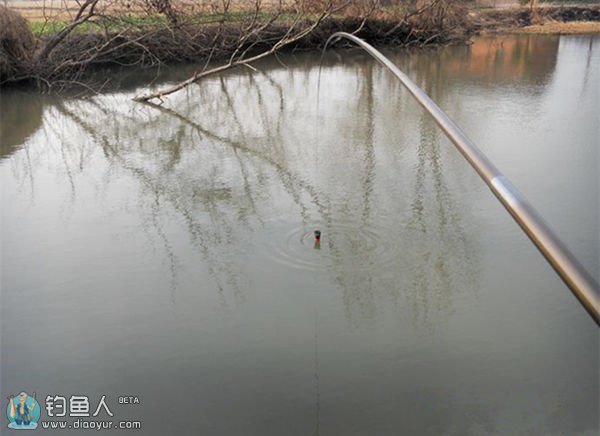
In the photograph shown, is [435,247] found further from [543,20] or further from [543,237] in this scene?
[543,20]

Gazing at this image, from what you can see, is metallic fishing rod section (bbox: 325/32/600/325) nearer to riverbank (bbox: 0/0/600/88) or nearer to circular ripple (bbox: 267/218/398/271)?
circular ripple (bbox: 267/218/398/271)

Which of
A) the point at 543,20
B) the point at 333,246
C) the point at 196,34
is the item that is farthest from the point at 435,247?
the point at 543,20

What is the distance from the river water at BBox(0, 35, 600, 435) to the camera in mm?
2217

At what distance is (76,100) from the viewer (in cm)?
679

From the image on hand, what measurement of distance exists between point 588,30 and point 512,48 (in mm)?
2674

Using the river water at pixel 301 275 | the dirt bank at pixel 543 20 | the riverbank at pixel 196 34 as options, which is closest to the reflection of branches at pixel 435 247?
the river water at pixel 301 275
